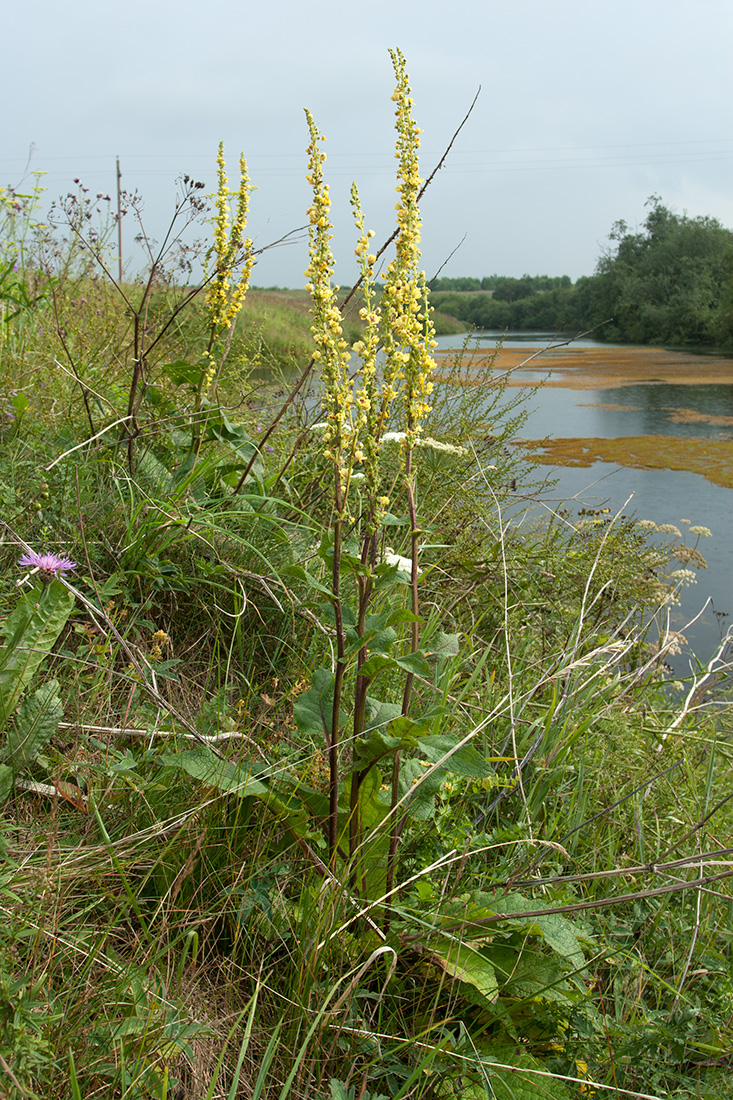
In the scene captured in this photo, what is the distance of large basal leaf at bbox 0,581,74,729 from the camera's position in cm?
162

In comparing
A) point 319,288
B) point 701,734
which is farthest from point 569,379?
point 319,288

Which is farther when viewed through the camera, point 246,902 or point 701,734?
point 701,734

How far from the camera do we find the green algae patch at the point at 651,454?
24.1 feet

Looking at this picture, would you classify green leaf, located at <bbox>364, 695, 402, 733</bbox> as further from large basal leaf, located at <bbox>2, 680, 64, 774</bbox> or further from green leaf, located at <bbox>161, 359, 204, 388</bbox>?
green leaf, located at <bbox>161, 359, 204, 388</bbox>

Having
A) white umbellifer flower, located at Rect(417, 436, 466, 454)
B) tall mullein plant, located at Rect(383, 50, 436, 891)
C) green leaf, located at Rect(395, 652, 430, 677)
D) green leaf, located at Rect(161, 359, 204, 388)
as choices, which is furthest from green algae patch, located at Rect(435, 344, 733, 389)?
green leaf, located at Rect(395, 652, 430, 677)

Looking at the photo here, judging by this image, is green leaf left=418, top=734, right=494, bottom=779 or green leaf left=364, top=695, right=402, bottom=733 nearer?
green leaf left=418, top=734, right=494, bottom=779

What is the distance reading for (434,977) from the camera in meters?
1.38

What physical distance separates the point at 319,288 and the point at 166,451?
1789mm

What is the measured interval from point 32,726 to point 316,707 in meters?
0.66

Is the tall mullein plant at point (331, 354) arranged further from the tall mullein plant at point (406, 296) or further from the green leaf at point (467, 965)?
the green leaf at point (467, 965)

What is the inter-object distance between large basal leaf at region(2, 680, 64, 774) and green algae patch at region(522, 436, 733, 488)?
6.06m

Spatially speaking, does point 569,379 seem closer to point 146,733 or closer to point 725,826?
point 725,826

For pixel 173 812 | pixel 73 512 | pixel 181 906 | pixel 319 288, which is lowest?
pixel 181 906

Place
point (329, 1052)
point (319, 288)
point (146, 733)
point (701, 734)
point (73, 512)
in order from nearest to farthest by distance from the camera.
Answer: point (329, 1052), point (319, 288), point (146, 733), point (73, 512), point (701, 734)
